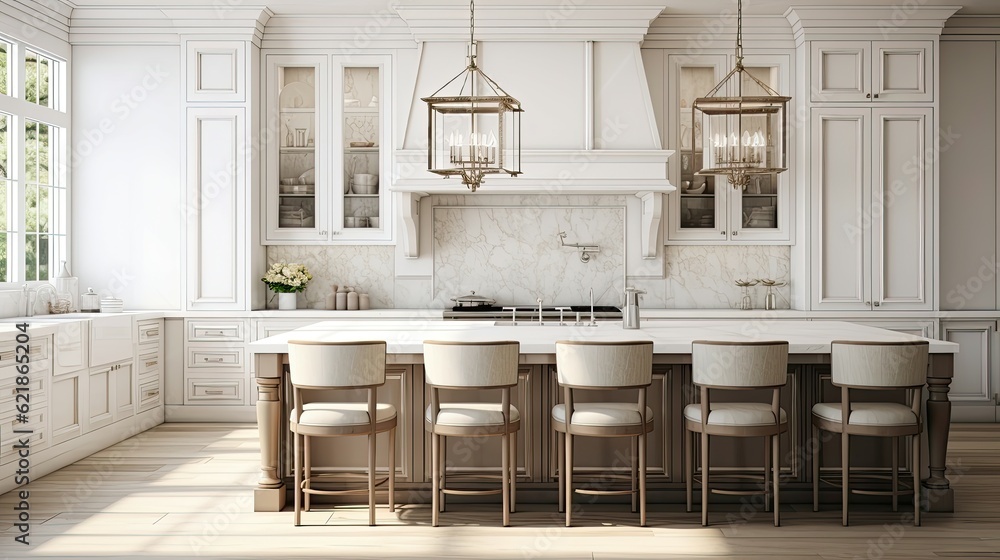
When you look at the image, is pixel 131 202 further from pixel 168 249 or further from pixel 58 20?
pixel 58 20

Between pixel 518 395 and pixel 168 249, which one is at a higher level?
pixel 168 249

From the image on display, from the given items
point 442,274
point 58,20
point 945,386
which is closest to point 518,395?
point 945,386

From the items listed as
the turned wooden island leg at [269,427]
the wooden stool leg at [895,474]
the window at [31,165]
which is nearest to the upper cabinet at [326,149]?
the window at [31,165]

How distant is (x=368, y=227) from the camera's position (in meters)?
6.11

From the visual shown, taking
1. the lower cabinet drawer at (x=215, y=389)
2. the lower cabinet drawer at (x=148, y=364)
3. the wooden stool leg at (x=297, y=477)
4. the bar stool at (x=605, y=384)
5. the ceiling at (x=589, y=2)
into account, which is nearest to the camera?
the bar stool at (x=605, y=384)

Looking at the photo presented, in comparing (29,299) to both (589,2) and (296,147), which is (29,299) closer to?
(296,147)

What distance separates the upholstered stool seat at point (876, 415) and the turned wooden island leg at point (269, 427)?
266 centimetres

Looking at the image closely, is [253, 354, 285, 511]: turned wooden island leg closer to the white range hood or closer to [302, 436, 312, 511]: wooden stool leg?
[302, 436, 312, 511]: wooden stool leg

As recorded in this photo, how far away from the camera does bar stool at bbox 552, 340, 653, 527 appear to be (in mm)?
3418

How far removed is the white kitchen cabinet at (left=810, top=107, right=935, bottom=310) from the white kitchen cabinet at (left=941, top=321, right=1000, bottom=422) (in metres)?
0.38

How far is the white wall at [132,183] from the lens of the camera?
19.4 ft

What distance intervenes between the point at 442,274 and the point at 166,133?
2417 mm

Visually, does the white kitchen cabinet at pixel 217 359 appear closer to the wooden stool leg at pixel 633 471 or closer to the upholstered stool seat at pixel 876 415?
the wooden stool leg at pixel 633 471

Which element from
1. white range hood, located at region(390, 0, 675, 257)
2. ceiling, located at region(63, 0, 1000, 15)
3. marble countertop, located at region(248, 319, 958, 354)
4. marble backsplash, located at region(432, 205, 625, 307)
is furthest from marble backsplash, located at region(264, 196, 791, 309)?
marble countertop, located at region(248, 319, 958, 354)
